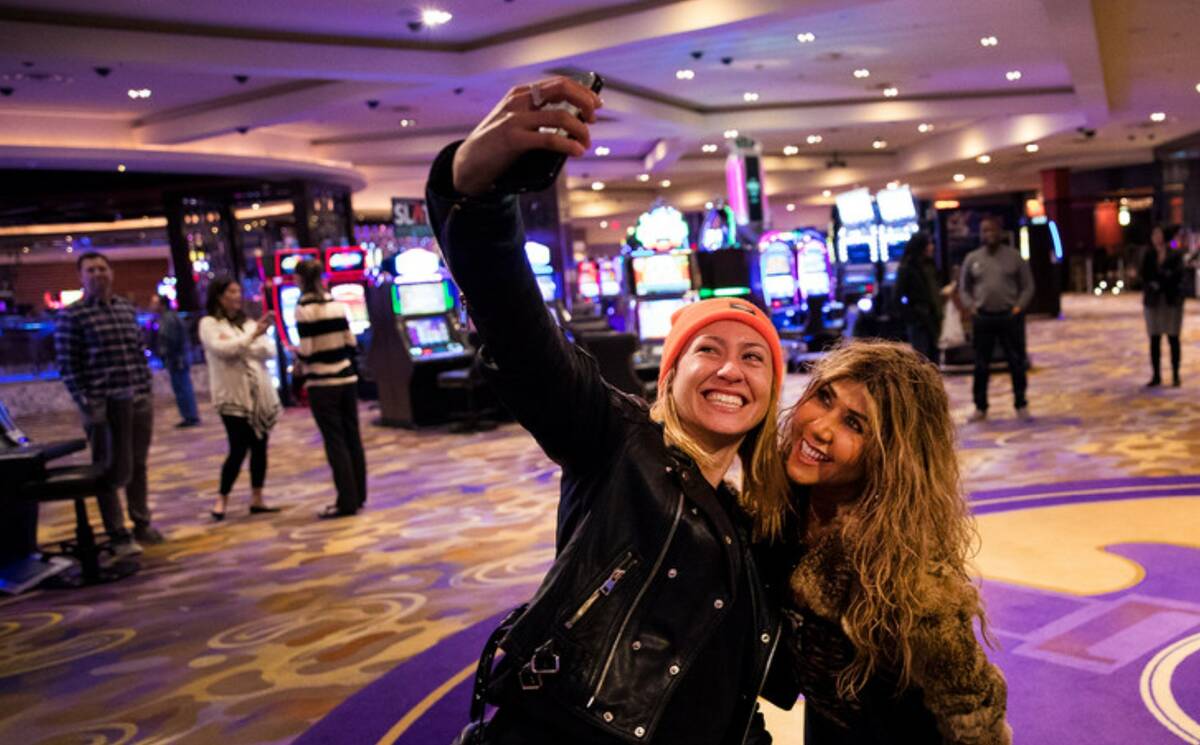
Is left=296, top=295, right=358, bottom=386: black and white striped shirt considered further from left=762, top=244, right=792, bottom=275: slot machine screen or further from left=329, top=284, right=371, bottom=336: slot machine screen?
left=762, top=244, right=792, bottom=275: slot machine screen

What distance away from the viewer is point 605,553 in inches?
51.2

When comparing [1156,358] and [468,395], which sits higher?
[468,395]

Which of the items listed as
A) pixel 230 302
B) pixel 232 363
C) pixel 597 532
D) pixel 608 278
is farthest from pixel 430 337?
pixel 597 532

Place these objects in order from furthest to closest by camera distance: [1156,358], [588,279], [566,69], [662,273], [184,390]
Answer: [588,279], [184,390], [662,273], [566,69], [1156,358]

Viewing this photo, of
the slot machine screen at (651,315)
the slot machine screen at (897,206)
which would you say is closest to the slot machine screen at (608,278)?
the slot machine screen at (897,206)

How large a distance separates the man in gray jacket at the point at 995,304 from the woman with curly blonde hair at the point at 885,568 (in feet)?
20.5

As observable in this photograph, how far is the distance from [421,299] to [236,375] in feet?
12.6

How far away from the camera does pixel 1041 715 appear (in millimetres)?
2896

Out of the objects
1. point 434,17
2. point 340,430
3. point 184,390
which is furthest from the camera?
point 184,390

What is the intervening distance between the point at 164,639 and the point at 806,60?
10.0 meters

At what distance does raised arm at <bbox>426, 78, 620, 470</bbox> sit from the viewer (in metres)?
1.07

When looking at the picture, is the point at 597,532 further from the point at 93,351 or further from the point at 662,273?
the point at 662,273

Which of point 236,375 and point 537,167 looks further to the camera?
point 236,375

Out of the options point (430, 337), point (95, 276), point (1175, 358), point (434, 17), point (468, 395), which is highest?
point (434, 17)
